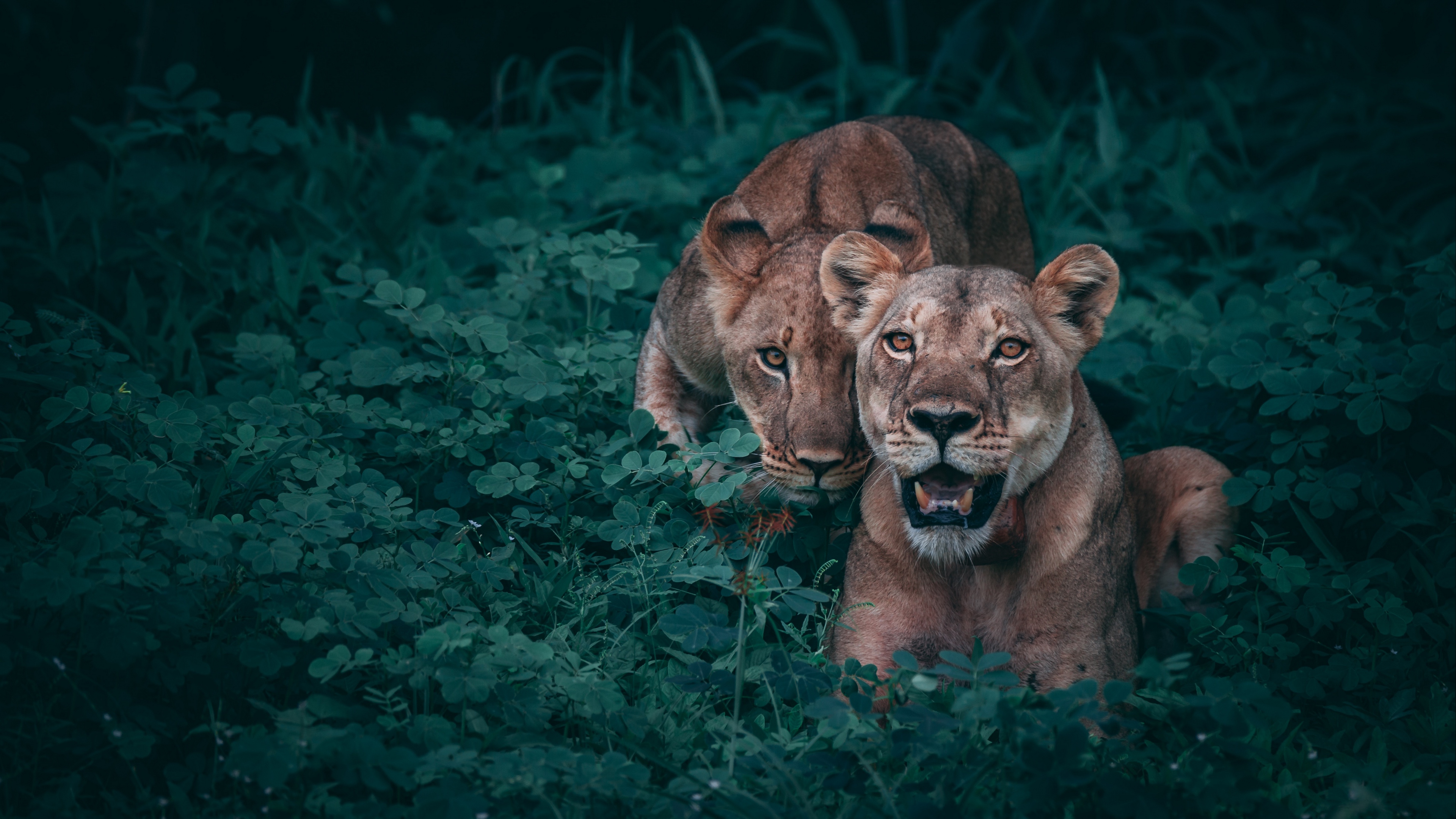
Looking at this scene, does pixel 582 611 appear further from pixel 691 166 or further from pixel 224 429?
pixel 691 166

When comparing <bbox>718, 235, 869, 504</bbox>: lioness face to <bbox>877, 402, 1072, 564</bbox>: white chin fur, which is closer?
<bbox>877, 402, 1072, 564</bbox>: white chin fur

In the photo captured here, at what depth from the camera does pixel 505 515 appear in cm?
414

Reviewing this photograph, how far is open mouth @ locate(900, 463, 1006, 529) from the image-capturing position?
337 cm

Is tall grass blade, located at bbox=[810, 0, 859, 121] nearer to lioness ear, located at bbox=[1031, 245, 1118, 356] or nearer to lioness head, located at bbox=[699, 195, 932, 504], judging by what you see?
lioness head, located at bbox=[699, 195, 932, 504]

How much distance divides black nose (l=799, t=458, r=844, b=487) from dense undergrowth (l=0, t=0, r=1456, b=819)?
A: 178 millimetres

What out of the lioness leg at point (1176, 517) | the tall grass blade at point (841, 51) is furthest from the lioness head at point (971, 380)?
the tall grass blade at point (841, 51)

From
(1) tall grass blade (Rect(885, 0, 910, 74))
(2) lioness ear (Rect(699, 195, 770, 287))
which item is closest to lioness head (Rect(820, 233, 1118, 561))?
(2) lioness ear (Rect(699, 195, 770, 287))

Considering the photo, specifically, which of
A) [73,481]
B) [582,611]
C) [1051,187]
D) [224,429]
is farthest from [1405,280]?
[73,481]

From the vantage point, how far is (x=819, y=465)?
3875mm

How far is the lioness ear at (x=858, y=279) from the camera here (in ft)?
12.5

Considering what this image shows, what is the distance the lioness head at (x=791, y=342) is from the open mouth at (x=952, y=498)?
489 millimetres

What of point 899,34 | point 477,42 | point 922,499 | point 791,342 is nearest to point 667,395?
point 791,342

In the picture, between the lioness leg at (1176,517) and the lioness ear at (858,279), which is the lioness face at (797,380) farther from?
the lioness leg at (1176,517)

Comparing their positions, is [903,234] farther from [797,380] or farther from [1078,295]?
[1078,295]
